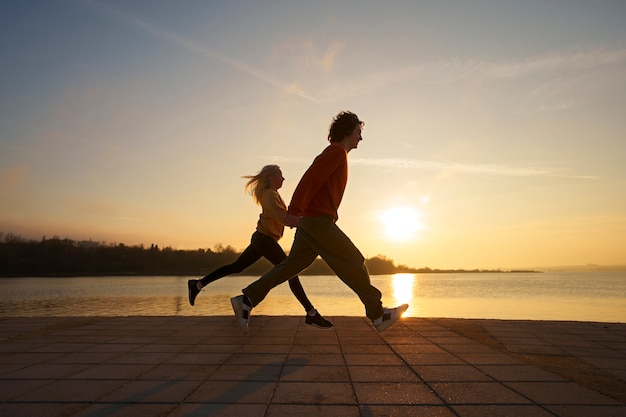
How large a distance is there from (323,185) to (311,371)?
1822mm

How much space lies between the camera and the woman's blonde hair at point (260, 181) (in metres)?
5.77

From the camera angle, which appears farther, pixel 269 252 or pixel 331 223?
pixel 269 252

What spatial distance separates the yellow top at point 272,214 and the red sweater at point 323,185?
1087 millimetres

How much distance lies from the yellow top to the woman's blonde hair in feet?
0.32

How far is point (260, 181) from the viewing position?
5828mm

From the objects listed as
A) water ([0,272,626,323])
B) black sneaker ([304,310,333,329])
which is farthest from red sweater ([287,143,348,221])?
water ([0,272,626,323])

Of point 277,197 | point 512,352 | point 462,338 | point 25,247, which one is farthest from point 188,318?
point 25,247

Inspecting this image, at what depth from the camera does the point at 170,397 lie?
2795 mm

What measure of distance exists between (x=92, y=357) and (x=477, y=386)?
127 inches

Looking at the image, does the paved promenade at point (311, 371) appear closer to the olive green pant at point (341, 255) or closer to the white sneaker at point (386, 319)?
the white sneaker at point (386, 319)

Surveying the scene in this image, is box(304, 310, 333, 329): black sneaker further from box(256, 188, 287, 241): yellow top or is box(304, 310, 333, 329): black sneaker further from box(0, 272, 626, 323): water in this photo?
box(0, 272, 626, 323): water

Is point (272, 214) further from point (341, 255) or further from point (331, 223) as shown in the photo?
point (341, 255)

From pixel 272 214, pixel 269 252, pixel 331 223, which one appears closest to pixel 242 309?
pixel 269 252

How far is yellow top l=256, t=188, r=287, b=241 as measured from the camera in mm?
5574
